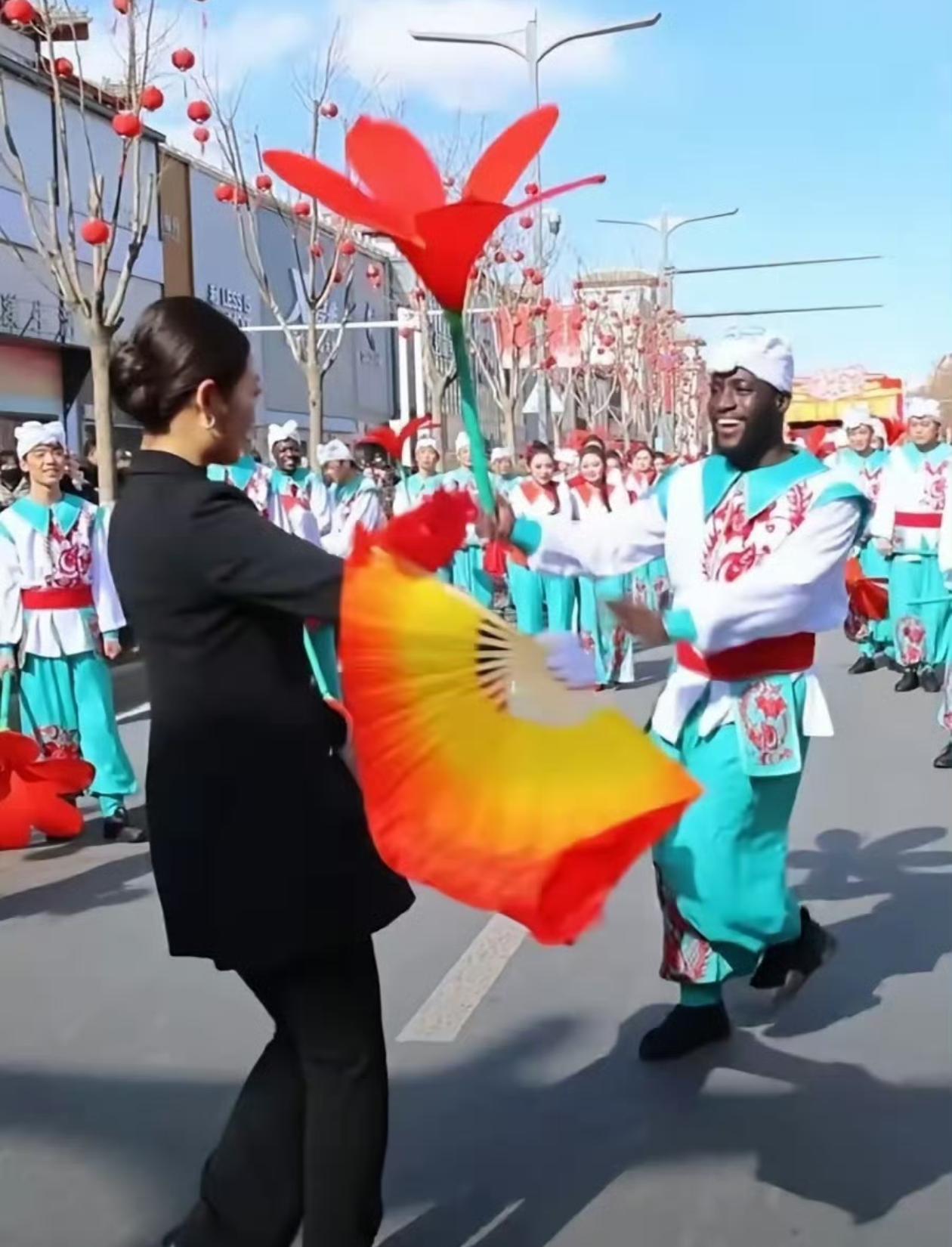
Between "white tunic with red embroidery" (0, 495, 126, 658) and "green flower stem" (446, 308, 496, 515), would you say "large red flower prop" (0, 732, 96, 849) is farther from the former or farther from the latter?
"green flower stem" (446, 308, 496, 515)

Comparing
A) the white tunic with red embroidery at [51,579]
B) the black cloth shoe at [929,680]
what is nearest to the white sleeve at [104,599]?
the white tunic with red embroidery at [51,579]

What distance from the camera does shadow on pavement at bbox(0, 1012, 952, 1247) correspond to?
307 centimetres

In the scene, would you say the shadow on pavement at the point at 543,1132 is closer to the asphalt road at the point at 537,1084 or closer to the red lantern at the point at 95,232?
the asphalt road at the point at 537,1084

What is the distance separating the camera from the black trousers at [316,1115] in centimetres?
246

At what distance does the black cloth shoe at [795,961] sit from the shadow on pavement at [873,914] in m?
0.07

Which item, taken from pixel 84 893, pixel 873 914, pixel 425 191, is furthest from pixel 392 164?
pixel 84 893

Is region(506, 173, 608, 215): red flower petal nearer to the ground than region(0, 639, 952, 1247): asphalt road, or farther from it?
farther from it

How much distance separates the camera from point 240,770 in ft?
7.77

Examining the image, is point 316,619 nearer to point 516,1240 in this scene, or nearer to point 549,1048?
point 516,1240

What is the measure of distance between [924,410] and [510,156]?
7703 millimetres

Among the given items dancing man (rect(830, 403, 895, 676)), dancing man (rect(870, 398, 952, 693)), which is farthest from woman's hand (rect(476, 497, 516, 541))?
dancing man (rect(830, 403, 895, 676))

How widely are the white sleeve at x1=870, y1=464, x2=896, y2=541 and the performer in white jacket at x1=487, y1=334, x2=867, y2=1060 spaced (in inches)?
247

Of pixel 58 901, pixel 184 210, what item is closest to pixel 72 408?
pixel 184 210

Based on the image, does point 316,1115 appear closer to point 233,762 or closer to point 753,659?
point 233,762
